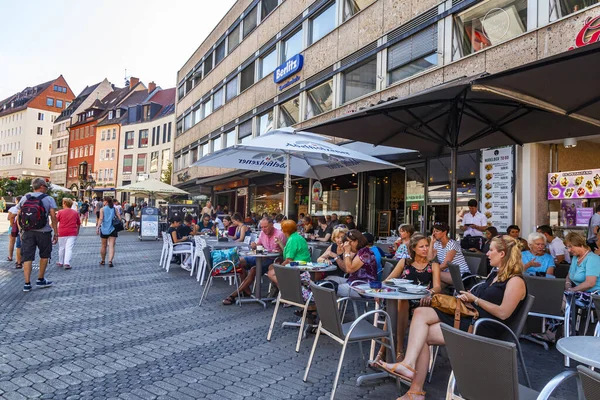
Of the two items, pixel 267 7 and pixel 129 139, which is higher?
pixel 267 7

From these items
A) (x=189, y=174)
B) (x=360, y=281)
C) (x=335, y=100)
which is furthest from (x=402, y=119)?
(x=189, y=174)

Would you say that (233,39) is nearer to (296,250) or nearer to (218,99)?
(218,99)

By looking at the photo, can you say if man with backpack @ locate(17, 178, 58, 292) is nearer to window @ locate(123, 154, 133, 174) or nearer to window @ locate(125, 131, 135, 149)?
window @ locate(123, 154, 133, 174)

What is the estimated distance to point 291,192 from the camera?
1967 cm

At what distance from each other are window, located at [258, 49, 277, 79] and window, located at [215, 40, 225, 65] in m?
7.14

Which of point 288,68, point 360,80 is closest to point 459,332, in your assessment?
point 360,80

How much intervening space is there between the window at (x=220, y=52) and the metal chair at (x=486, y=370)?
27841 millimetres

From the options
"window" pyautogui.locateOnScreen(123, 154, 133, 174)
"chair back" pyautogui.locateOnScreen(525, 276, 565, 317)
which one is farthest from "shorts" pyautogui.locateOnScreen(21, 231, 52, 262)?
"window" pyautogui.locateOnScreen(123, 154, 133, 174)

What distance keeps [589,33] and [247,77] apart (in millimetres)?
18431

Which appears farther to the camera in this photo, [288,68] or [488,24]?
[288,68]

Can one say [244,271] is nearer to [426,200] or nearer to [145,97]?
[426,200]

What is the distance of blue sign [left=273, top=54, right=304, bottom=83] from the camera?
1735cm

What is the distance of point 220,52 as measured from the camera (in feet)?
93.9

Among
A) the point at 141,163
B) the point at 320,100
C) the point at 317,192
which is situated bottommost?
the point at 317,192
